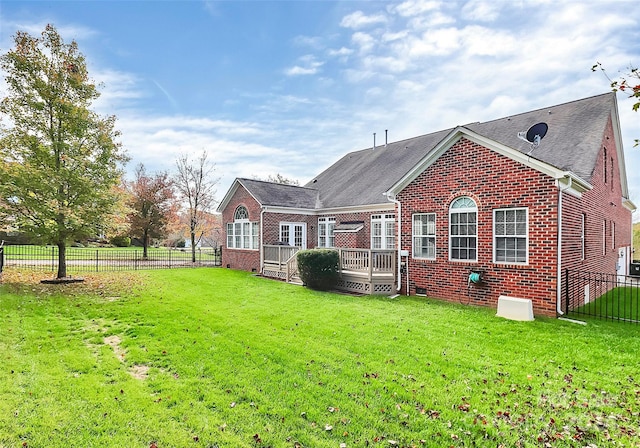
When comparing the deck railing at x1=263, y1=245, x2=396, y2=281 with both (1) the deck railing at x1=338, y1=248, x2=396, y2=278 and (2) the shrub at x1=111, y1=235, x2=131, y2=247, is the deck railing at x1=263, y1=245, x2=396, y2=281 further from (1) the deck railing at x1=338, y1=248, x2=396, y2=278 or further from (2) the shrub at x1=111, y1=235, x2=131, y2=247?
(2) the shrub at x1=111, y1=235, x2=131, y2=247

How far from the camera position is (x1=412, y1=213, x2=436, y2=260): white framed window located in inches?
444

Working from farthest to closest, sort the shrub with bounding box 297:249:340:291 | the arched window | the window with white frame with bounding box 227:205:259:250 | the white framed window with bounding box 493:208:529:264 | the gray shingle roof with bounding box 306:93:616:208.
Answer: the arched window, the window with white frame with bounding box 227:205:259:250, the shrub with bounding box 297:249:340:291, the gray shingle roof with bounding box 306:93:616:208, the white framed window with bounding box 493:208:529:264

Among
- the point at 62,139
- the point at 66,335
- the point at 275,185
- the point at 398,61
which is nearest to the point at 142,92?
the point at 62,139

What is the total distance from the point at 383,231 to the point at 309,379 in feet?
36.5

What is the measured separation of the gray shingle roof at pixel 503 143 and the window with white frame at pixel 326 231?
85cm

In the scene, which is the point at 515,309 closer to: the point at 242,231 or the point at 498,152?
the point at 498,152

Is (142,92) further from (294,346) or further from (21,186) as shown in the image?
(294,346)

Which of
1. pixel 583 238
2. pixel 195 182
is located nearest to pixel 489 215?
pixel 583 238

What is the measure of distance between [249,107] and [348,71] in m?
6.81

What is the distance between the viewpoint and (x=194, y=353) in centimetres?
588

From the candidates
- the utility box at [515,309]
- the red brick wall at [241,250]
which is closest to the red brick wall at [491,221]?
the utility box at [515,309]

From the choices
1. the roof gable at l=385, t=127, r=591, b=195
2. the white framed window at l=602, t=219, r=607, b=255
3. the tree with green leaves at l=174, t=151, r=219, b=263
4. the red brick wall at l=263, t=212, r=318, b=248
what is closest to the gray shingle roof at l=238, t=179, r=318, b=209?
the red brick wall at l=263, t=212, r=318, b=248

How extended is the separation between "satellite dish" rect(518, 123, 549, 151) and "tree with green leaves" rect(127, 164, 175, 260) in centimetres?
2415

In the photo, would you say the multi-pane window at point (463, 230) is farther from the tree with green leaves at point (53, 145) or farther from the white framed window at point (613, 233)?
the tree with green leaves at point (53, 145)
